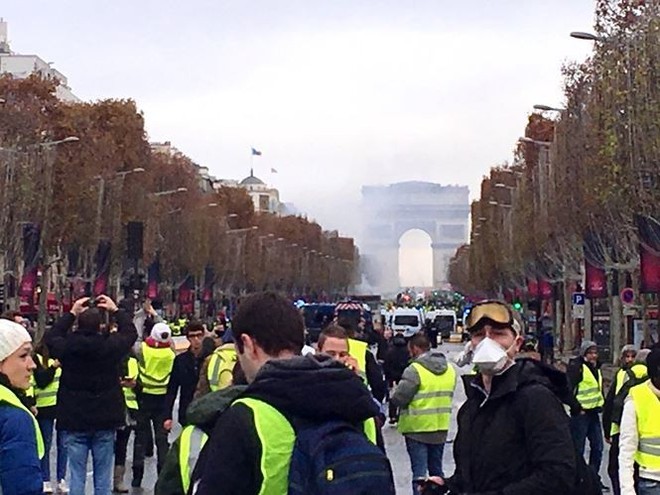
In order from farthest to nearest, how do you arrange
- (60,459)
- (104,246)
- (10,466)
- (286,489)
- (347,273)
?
(347,273) → (104,246) → (60,459) → (10,466) → (286,489)

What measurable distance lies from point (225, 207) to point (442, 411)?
107489 mm

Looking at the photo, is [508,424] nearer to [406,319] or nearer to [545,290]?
[545,290]

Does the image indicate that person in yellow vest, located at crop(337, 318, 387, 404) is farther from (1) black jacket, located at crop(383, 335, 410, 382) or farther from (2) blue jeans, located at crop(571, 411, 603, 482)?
(1) black jacket, located at crop(383, 335, 410, 382)

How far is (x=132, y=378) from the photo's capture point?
49.5 feet

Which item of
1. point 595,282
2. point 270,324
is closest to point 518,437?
point 270,324

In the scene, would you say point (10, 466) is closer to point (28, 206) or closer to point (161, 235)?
point (28, 206)

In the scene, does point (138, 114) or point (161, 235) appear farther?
point (161, 235)

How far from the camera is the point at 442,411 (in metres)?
12.8

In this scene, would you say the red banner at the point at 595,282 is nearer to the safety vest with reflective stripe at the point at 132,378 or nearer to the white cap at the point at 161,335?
the white cap at the point at 161,335

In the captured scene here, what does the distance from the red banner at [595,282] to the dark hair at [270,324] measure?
1613 inches

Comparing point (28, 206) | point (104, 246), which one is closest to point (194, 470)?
point (28, 206)

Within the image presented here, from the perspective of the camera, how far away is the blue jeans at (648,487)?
339 inches

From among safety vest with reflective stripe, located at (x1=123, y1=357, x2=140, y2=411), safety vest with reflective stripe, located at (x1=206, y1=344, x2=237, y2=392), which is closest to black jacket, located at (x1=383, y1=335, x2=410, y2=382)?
safety vest with reflective stripe, located at (x1=123, y1=357, x2=140, y2=411)

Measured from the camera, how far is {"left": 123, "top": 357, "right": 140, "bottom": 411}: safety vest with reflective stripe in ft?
50.4
